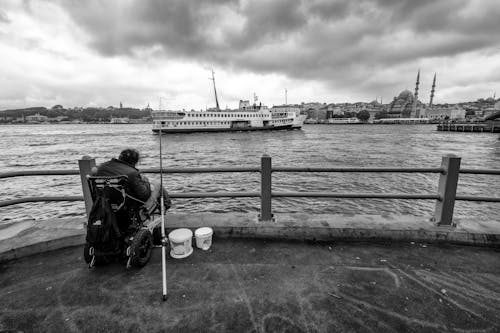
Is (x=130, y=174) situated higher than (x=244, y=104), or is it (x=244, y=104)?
(x=244, y=104)

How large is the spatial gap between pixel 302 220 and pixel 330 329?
1.89 m

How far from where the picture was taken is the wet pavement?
215cm

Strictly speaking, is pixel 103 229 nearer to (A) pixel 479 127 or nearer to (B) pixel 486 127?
(B) pixel 486 127

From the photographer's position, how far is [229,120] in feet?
212

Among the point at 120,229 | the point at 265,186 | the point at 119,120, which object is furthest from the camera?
the point at 119,120

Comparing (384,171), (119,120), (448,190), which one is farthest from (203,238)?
(119,120)

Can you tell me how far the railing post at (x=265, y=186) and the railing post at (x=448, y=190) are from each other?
251 cm

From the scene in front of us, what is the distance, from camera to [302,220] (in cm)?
389

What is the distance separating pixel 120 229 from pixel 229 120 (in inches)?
2485

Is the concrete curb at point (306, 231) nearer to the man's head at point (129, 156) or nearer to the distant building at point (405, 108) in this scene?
the man's head at point (129, 156)

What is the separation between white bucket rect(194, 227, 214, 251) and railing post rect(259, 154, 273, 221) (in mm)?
913

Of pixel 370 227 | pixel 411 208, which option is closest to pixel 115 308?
pixel 370 227

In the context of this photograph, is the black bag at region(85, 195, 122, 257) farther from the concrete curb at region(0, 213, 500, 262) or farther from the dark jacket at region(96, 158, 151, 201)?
the concrete curb at region(0, 213, 500, 262)

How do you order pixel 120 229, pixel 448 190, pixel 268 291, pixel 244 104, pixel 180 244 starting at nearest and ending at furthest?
pixel 268 291 < pixel 120 229 < pixel 180 244 < pixel 448 190 < pixel 244 104
